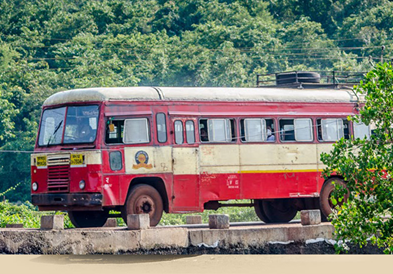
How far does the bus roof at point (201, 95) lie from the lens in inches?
795

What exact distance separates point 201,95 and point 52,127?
11.9ft

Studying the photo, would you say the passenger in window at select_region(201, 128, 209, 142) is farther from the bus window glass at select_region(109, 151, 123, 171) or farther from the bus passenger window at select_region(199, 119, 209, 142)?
the bus window glass at select_region(109, 151, 123, 171)

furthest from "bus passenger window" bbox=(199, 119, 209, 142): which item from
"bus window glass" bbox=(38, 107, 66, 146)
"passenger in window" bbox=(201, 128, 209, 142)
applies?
"bus window glass" bbox=(38, 107, 66, 146)

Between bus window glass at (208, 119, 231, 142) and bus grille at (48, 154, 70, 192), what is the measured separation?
3.62 metres

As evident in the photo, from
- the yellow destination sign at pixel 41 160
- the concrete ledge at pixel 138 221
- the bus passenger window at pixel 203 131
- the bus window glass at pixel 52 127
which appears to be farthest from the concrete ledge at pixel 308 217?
the yellow destination sign at pixel 41 160

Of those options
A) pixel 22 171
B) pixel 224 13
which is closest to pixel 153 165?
pixel 22 171

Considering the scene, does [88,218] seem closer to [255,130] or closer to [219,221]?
[219,221]

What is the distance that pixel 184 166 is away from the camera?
2072 centimetres

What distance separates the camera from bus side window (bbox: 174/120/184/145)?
20.8m

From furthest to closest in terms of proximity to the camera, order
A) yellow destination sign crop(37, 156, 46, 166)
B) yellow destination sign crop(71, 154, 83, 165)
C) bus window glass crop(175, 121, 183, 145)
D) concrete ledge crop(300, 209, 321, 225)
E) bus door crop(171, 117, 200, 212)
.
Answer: bus window glass crop(175, 121, 183, 145)
bus door crop(171, 117, 200, 212)
concrete ledge crop(300, 209, 321, 225)
yellow destination sign crop(37, 156, 46, 166)
yellow destination sign crop(71, 154, 83, 165)

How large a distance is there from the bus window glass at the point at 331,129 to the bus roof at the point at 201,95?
21.6 inches

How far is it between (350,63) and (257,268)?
47258 mm

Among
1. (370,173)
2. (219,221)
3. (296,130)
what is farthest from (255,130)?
(370,173)

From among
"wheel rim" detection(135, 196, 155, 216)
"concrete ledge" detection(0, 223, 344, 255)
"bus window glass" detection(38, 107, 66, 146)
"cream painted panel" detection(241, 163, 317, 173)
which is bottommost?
"concrete ledge" detection(0, 223, 344, 255)
